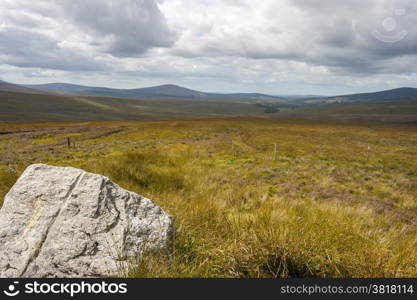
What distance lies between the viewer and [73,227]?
3221 mm

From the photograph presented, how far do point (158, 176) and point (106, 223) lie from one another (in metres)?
4.57

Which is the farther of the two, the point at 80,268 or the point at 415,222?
the point at 415,222

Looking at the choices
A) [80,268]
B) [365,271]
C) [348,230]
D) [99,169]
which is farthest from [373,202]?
[80,268]

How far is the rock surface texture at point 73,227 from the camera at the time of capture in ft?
9.52

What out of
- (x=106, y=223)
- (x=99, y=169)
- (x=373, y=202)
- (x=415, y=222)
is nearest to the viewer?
(x=106, y=223)

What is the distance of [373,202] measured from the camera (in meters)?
10.8

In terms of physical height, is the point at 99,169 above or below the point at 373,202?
above

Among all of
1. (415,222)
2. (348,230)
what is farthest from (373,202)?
(348,230)

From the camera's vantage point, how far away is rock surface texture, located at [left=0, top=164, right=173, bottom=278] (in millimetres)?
2900

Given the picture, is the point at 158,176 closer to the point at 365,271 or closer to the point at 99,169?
the point at 99,169

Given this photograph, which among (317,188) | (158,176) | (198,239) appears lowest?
(317,188)

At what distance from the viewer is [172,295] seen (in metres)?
2.34

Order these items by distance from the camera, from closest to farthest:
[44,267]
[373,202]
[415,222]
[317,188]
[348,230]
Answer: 1. [44,267]
2. [348,230]
3. [415,222]
4. [373,202]
5. [317,188]

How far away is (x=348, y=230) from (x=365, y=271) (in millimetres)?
1020
